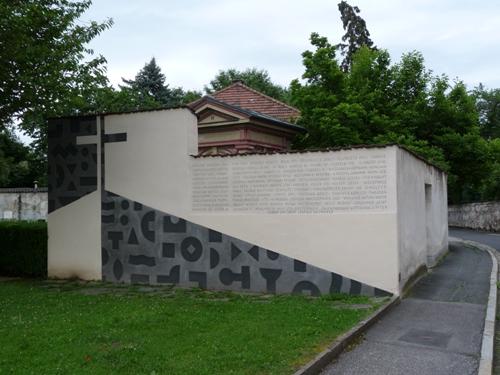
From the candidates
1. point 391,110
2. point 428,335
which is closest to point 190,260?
point 428,335

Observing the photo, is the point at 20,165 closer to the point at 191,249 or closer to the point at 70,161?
the point at 70,161

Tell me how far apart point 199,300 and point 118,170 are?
4.07 m

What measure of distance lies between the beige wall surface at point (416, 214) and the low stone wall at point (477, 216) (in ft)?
55.3

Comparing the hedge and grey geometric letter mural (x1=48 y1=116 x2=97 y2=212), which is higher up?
grey geometric letter mural (x1=48 y1=116 x2=97 y2=212)

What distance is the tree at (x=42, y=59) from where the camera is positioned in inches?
367

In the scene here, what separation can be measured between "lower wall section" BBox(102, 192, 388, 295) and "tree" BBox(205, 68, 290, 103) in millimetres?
27793

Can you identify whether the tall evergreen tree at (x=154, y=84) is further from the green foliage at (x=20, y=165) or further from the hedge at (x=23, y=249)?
the hedge at (x=23, y=249)

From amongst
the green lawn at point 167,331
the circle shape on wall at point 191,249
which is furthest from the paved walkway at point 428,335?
the circle shape on wall at point 191,249

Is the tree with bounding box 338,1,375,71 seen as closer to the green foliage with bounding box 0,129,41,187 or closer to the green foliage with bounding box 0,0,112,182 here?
the green foliage with bounding box 0,129,41,187

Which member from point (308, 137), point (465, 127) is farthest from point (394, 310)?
point (465, 127)

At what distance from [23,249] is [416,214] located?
31.7 feet

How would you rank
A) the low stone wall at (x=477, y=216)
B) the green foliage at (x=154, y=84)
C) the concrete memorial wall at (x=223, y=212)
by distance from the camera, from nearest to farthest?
the concrete memorial wall at (x=223, y=212) → the low stone wall at (x=477, y=216) → the green foliage at (x=154, y=84)

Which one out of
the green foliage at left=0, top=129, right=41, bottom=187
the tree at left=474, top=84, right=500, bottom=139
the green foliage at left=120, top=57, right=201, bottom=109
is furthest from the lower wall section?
the tree at left=474, top=84, right=500, bottom=139

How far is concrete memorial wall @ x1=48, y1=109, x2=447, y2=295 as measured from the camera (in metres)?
9.27
